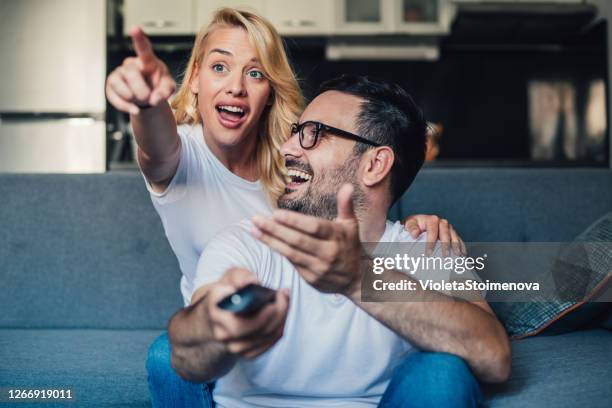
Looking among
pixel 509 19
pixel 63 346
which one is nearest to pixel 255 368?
pixel 63 346

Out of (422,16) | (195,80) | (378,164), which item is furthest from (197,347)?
(422,16)

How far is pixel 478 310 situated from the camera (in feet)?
3.25

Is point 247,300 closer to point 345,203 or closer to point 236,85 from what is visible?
point 345,203

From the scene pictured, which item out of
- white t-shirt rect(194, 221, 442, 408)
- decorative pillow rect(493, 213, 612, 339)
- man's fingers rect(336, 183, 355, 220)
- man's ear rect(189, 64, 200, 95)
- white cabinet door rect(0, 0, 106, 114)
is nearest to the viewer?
man's fingers rect(336, 183, 355, 220)

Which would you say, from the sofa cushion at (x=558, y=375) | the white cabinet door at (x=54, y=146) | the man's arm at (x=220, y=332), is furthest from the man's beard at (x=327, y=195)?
the white cabinet door at (x=54, y=146)

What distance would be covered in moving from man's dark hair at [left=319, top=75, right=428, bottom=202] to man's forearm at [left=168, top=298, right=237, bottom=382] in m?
0.60

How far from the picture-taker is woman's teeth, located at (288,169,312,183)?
1.26m

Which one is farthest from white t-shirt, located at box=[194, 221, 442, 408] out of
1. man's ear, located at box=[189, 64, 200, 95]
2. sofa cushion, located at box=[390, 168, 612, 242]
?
sofa cushion, located at box=[390, 168, 612, 242]

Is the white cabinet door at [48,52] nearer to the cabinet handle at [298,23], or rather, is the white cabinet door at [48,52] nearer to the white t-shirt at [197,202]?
the cabinet handle at [298,23]

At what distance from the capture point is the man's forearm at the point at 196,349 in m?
0.80

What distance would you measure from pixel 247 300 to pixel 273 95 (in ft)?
3.31

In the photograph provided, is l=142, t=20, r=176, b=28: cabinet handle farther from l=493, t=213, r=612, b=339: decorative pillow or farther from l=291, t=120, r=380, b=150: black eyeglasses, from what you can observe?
l=493, t=213, r=612, b=339: decorative pillow

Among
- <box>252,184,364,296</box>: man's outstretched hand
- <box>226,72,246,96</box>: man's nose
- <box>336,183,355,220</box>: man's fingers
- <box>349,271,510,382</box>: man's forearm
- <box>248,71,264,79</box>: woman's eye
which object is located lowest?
<box>349,271,510,382</box>: man's forearm

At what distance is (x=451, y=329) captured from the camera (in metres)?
0.95
